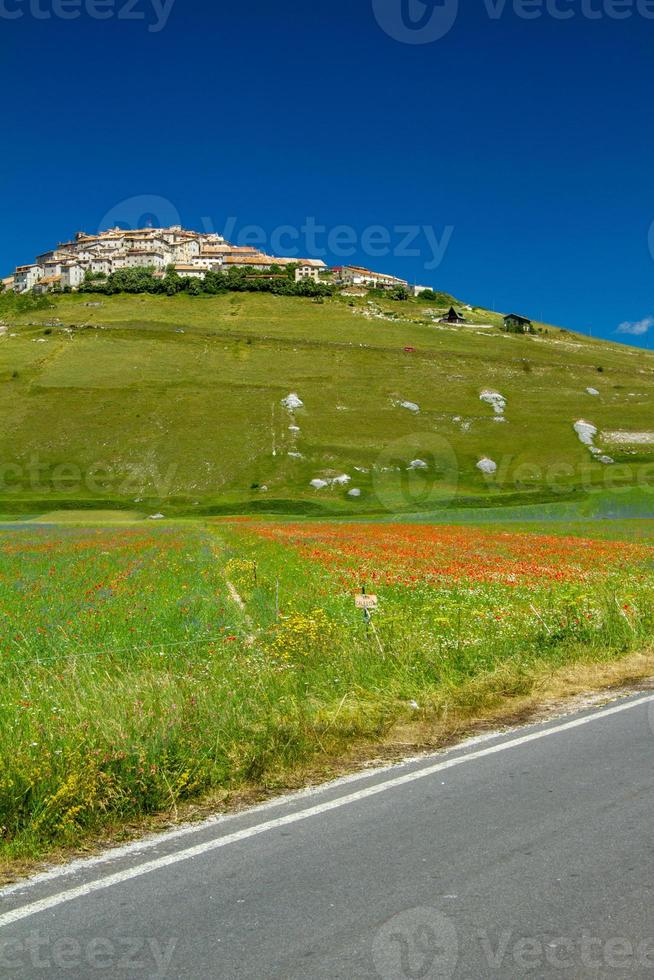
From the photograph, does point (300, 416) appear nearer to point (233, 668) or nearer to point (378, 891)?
point (233, 668)

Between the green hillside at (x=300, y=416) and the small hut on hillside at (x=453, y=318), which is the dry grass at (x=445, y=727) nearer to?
the green hillside at (x=300, y=416)

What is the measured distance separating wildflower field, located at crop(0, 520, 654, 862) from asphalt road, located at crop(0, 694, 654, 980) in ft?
2.57

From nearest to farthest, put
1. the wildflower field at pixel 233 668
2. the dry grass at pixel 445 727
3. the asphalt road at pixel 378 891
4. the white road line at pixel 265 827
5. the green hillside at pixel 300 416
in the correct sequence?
the asphalt road at pixel 378 891, the white road line at pixel 265 827, the dry grass at pixel 445 727, the wildflower field at pixel 233 668, the green hillside at pixel 300 416

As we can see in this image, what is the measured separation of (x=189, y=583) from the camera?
74.0ft

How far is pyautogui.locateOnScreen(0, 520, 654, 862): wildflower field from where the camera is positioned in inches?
273

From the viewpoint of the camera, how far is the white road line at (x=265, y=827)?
17.1 feet

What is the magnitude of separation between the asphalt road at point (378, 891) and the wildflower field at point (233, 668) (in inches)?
30.8

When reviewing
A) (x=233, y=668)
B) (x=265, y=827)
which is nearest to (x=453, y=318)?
(x=233, y=668)

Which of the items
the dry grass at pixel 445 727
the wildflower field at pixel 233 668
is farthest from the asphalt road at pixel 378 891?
the wildflower field at pixel 233 668

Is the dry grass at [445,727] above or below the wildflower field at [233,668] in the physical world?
below

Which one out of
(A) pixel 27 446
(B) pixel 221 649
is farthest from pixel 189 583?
(A) pixel 27 446

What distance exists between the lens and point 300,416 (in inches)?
4222

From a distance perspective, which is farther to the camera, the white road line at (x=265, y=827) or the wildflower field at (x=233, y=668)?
the wildflower field at (x=233, y=668)

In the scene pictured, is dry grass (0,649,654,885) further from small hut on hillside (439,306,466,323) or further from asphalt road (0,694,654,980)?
small hut on hillside (439,306,466,323)
